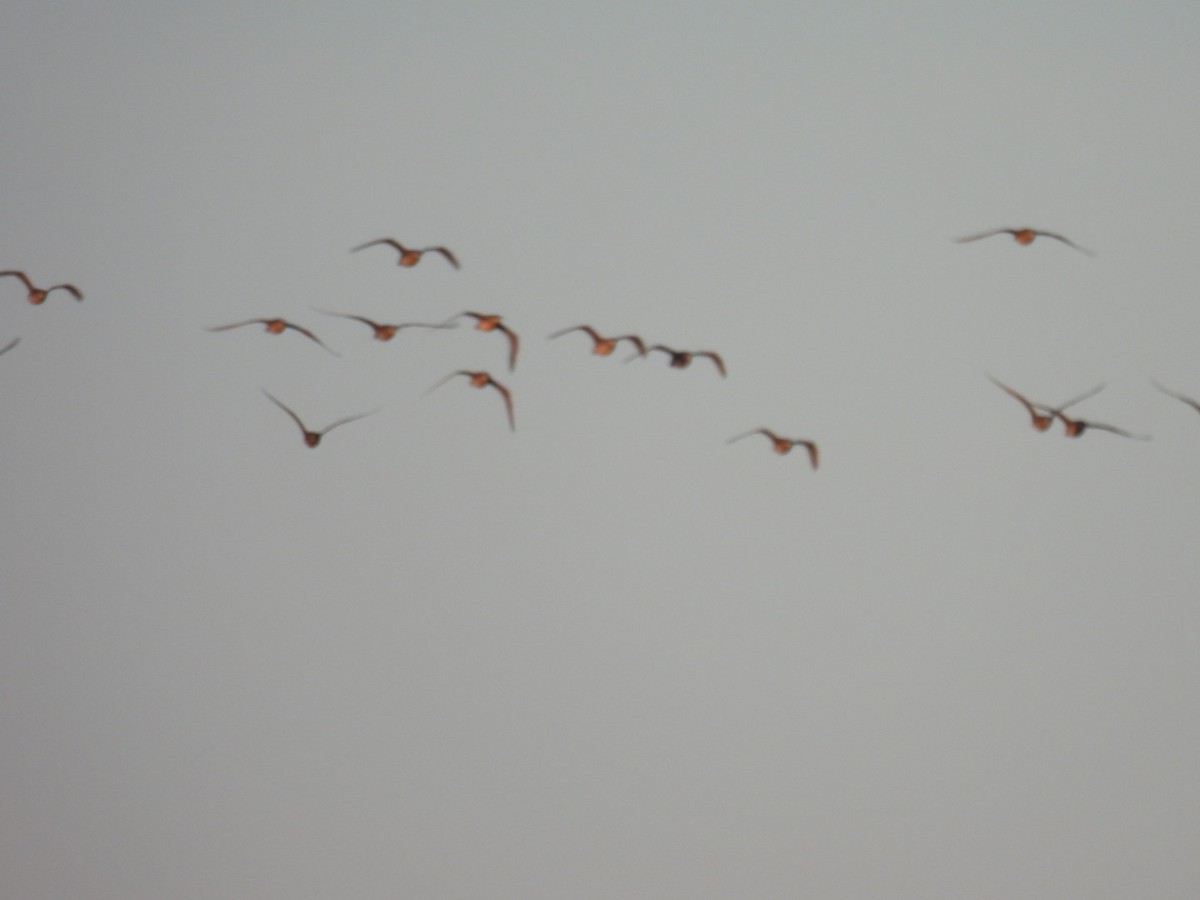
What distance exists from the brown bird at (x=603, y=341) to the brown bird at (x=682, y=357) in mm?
37

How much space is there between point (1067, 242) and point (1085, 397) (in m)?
0.54

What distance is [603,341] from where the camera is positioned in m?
4.59

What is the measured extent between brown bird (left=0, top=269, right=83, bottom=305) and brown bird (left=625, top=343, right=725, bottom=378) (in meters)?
2.02

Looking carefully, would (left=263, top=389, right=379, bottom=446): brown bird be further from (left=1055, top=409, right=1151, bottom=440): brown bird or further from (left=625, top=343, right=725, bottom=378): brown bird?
(left=1055, top=409, right=1151, bottom=440): brown bird

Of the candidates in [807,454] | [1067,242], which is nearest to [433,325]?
[807,454]

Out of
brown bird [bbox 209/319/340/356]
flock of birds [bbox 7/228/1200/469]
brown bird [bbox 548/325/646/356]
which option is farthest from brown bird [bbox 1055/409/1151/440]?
brown bird [bbox 209/319/340/356]

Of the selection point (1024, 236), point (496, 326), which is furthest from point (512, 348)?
point (1024, 236)

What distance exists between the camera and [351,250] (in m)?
4.82

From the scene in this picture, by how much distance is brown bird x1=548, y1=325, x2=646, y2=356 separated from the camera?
4.58m

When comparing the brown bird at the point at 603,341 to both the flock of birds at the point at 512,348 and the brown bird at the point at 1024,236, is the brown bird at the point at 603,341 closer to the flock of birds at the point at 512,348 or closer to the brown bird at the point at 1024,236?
the flock of birds at the point at 512,348

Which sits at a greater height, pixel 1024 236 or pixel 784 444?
pixel 1024 236

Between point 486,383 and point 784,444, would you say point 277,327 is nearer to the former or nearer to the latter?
point 486,383

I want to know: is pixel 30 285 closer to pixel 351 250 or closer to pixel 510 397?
pixel 351 250

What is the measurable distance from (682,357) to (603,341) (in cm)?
31
